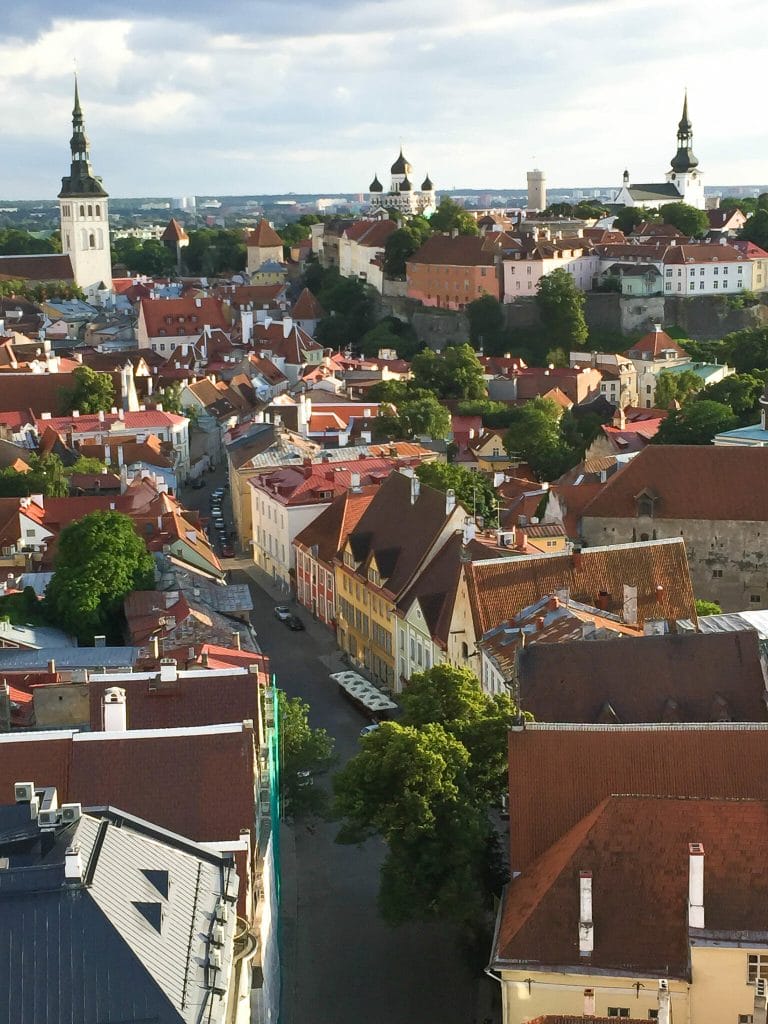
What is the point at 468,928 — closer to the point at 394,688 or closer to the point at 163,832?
the point at 163,832

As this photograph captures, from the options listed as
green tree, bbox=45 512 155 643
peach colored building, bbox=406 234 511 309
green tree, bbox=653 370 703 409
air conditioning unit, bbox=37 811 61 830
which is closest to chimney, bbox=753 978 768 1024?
air conditioning unit, bbox=37 811 61 830

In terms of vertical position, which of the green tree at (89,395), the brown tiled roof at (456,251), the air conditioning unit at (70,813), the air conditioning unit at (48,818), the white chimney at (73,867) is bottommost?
the green tree at (89,395)

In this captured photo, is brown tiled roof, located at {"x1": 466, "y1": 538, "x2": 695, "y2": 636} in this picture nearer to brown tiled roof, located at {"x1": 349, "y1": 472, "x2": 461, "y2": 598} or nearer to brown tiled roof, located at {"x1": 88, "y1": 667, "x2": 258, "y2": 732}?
brown tiled roof, located at {"x1": 349, "y1": 472, "x2": 461, "y2": 598}

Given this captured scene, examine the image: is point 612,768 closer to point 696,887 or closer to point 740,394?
point 696,887

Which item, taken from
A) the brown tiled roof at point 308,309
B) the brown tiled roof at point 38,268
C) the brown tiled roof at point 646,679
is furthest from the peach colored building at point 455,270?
the brown tiled roof at point 646,679

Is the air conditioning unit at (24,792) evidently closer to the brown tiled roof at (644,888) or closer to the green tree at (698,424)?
the brown tiled roof at (644,888)

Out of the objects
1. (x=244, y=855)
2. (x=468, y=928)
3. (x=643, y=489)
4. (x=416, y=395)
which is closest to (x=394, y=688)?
(x=643, y=489)

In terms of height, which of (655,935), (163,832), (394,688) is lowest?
(394,688)
